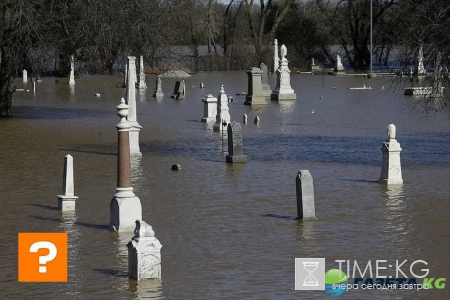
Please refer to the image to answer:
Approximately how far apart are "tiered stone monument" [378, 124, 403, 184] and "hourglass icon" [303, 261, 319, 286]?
6.64 meters

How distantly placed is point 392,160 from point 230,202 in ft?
11.4

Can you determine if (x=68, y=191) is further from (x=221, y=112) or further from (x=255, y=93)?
(x=255, y=93)

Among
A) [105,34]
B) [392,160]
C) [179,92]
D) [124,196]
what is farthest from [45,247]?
[179,92]

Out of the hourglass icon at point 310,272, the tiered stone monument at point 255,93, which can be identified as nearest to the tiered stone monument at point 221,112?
the tiered stone monument at point 255,93

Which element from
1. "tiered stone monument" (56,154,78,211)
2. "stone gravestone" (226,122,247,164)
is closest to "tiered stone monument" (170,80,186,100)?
"stone gravestone" (226,122,247,164)

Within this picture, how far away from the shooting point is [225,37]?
85.0 meters

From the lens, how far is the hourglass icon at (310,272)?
1152cm

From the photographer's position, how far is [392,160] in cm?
1866

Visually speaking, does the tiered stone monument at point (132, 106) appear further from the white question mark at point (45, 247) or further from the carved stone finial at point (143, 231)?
the carved stone finial at point (143, 231)

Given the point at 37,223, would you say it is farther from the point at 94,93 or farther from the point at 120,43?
the point at 94,93

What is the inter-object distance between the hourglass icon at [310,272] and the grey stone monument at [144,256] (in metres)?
1.75

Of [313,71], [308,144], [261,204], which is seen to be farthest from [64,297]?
[313,71]

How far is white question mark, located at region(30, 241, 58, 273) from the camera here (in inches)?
484

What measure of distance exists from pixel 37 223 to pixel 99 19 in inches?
647
